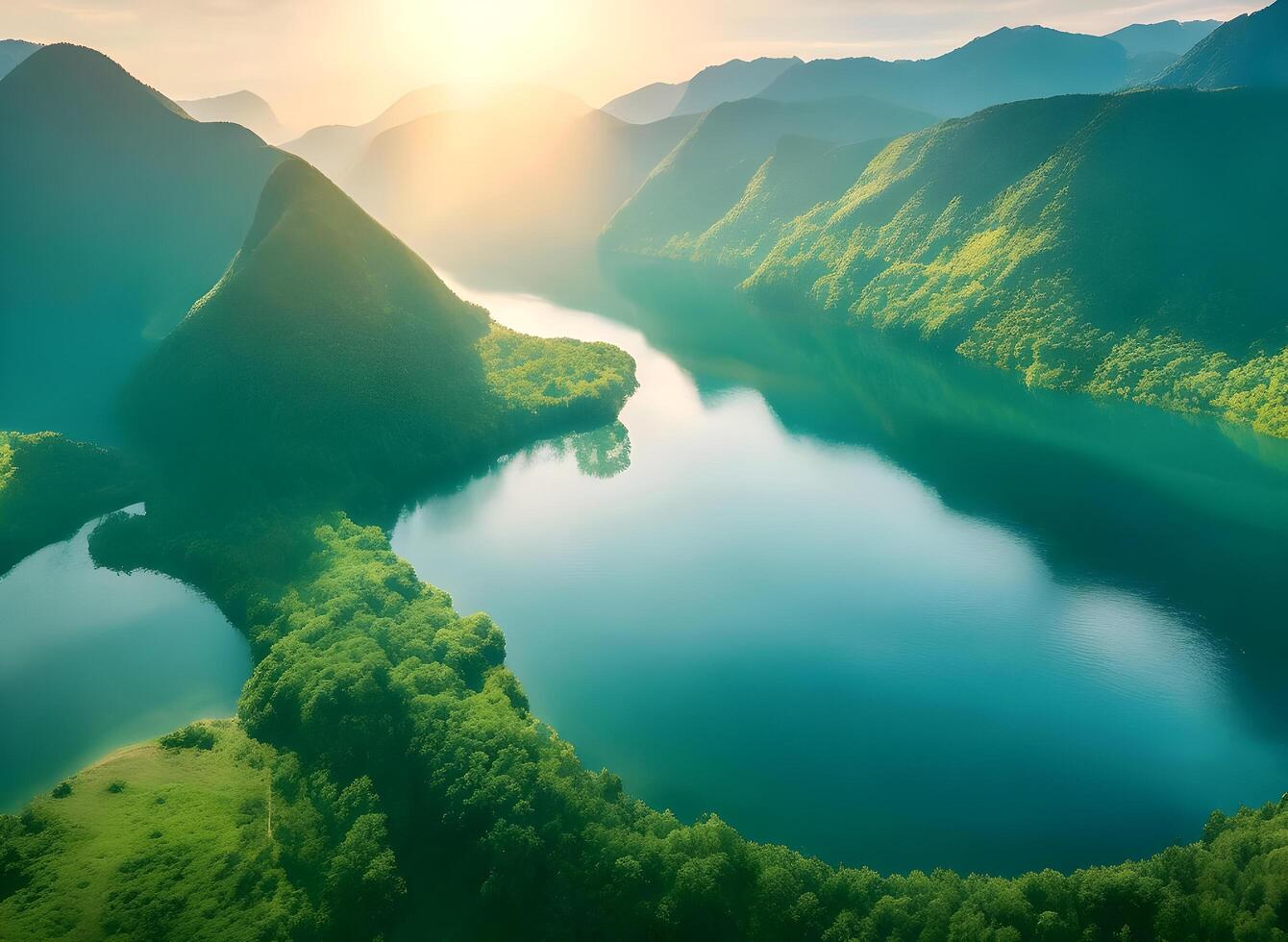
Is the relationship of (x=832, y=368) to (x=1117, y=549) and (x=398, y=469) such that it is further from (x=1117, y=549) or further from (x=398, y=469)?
(x=398, y=469)

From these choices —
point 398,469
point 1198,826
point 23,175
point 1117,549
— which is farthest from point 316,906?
point 23,175

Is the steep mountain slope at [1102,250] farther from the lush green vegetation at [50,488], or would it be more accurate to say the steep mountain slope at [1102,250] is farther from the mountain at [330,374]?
the lush green vegetation at [50,488]

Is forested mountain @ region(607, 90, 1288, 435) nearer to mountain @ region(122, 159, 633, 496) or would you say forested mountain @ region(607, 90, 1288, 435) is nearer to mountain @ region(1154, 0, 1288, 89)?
mountain @ region(122, 159, 633, 496)

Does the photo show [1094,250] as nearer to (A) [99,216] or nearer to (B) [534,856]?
(B) [534,856]

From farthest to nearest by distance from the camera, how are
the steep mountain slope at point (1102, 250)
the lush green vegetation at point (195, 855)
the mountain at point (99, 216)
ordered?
1. the mountain at point (99, 216)
2. the steep mountain slope at point (1102, 250)
3. the lush green vegetation at point (195, 855)

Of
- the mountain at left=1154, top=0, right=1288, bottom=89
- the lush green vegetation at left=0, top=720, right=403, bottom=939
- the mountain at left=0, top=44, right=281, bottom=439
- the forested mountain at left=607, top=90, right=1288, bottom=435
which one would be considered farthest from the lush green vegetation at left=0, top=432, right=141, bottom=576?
the mountain at left=1154, top=0, right=1288, bottom=89

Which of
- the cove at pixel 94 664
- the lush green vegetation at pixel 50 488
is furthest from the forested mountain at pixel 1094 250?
the lush green vegetation at pixel 50 488

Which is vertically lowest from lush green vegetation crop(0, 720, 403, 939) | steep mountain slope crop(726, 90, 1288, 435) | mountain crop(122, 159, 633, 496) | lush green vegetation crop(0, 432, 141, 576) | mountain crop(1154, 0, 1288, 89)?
lush green vegetation crop(0, 720, 403, 939)
